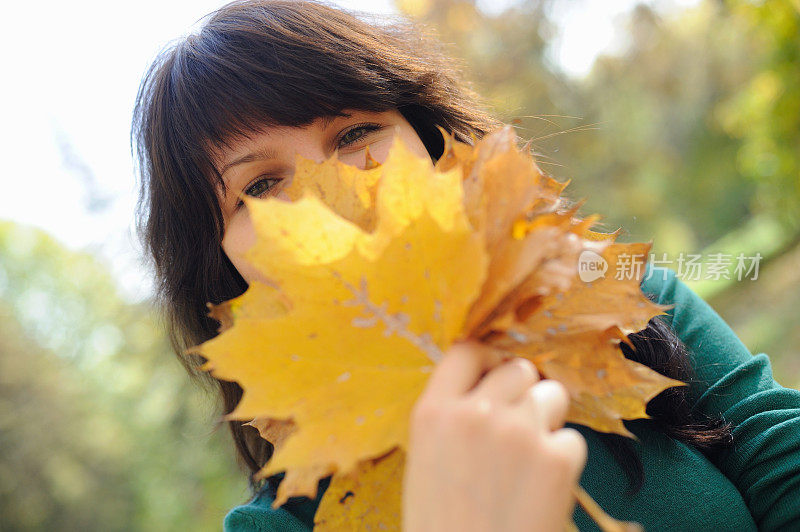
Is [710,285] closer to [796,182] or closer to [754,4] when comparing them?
[796,182]

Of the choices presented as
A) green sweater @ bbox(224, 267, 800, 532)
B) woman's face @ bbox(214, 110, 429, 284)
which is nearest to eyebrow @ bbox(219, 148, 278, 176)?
woman's face @ bbox(214, 110, 429, 284)

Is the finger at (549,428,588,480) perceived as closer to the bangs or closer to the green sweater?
the green sweater

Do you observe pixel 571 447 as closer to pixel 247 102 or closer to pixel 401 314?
pixel 401 314

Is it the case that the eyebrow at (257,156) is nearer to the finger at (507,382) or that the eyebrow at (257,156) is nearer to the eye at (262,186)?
the eye at (262,186)

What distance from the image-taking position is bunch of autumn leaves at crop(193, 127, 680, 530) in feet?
1.50

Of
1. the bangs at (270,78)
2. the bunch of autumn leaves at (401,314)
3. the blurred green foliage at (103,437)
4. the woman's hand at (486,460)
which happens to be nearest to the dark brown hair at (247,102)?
the bangs at (270,78)

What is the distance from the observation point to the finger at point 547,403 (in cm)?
42

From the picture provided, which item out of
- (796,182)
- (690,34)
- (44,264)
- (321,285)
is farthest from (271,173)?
(690,34)

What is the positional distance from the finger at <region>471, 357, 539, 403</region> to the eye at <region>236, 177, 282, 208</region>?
0.63 metres

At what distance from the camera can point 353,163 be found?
91 cm

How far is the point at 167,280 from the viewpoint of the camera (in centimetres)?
127

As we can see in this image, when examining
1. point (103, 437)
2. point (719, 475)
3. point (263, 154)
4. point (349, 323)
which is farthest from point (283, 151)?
point (103, 437)

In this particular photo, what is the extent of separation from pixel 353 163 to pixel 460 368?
1.79ft

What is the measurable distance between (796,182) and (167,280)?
6171mm
